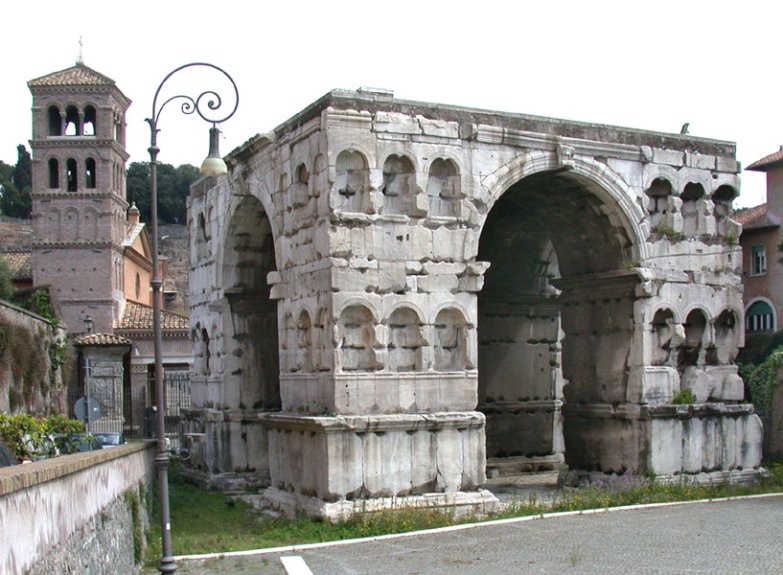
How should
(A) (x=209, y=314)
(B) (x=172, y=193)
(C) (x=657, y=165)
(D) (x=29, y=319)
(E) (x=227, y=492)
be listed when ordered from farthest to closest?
(B) (x=172, y=193) → (D) (x=29, y=319) → (A) (x=209, y=314) → (E) (x=227, y=492) → (C) (x=657, y=165)

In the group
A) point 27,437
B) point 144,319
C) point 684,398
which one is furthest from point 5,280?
point 684,398

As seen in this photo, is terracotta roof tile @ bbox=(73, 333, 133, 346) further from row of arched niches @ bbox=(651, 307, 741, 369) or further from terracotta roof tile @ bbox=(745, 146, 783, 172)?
row of arched niches @ bbox=(651, 307, 741, 369)

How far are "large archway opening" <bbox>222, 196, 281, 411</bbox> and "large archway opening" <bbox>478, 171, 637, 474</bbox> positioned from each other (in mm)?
4363

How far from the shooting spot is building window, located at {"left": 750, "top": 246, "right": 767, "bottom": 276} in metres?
37.1

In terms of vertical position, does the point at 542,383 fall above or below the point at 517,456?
above

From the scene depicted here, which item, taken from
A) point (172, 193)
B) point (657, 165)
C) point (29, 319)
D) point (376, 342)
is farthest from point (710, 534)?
point (172, 193)

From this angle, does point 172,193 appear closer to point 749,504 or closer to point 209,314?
point 209,314

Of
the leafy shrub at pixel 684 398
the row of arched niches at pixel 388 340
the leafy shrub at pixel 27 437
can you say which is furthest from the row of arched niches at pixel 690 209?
the leafy shrub at pixel 27 437

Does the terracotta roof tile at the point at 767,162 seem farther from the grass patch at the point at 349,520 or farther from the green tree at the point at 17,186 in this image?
the green tree at the point at 17,186

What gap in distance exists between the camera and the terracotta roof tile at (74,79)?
1829 inches

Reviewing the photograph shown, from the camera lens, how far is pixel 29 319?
2844cm

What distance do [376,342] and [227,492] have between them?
6103 millimetres

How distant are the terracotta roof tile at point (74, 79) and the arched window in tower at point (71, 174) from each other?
134 inches

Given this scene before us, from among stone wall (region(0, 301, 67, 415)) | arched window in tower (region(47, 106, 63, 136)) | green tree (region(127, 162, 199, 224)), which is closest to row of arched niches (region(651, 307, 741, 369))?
stone wall (region(0, 301, 67, 415))
